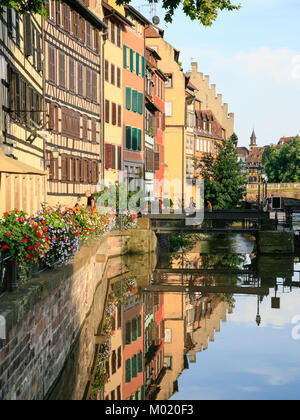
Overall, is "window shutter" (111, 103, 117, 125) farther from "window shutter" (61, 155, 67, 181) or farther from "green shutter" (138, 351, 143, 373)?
"green shutter" (138, 351, 143, 373)

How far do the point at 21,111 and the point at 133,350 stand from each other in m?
8.96

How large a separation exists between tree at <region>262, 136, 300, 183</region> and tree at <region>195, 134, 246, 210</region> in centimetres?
6960

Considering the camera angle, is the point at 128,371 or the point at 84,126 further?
the point at 84,126

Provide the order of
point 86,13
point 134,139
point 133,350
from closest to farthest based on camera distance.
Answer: point 133,350 < point 86,13 < point 134,139

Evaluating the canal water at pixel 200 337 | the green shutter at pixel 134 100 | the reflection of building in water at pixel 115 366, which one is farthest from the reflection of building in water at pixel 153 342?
the green shutter at pixel 134 100

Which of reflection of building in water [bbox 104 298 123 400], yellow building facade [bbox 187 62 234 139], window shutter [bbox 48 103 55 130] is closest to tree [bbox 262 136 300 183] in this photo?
yellow building facade [bbox 187 62 234 139]

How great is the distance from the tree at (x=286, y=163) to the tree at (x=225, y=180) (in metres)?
69.6

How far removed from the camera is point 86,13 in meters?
34.7

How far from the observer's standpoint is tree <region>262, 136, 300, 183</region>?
11962cm

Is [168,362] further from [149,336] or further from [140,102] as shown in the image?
[140,102]

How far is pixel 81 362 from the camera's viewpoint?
13.9 m

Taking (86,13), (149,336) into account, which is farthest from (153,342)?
(86,13)
